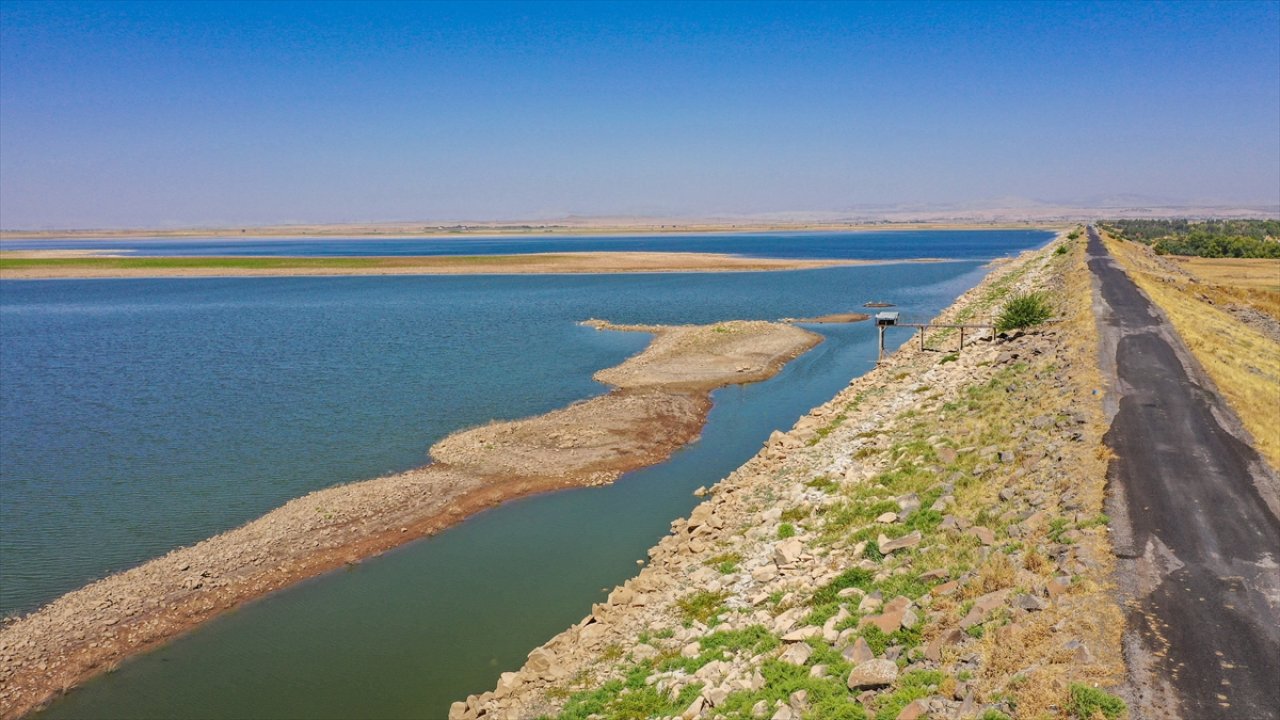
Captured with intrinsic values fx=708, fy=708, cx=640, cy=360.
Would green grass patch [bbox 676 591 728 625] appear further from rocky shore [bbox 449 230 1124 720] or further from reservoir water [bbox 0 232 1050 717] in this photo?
reservoir water [bbox 0 232 1050 717]

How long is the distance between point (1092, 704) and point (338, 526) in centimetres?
1838

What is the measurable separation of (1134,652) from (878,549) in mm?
5234

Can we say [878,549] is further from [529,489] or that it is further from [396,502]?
[396,502]

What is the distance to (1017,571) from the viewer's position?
38.1 ft

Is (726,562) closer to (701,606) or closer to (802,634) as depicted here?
(701,606)

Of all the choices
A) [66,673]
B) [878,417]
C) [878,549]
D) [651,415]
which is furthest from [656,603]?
[651,415]

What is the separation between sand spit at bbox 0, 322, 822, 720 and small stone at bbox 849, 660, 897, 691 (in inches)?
546

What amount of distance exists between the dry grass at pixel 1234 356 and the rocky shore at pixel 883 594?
3.48 metres

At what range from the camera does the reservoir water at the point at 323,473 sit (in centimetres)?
1456

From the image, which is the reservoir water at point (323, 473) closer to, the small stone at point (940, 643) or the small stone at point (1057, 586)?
the small stone at point (940, 643)

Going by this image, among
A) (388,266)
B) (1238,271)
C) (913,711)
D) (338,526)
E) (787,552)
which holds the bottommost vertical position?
(338,526)

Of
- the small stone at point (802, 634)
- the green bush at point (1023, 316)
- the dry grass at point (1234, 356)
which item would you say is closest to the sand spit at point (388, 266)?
the dry grass at point (1234, 356)

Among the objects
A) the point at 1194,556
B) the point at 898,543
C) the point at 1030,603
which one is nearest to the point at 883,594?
the point at 898,543

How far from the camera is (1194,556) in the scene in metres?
11.7
